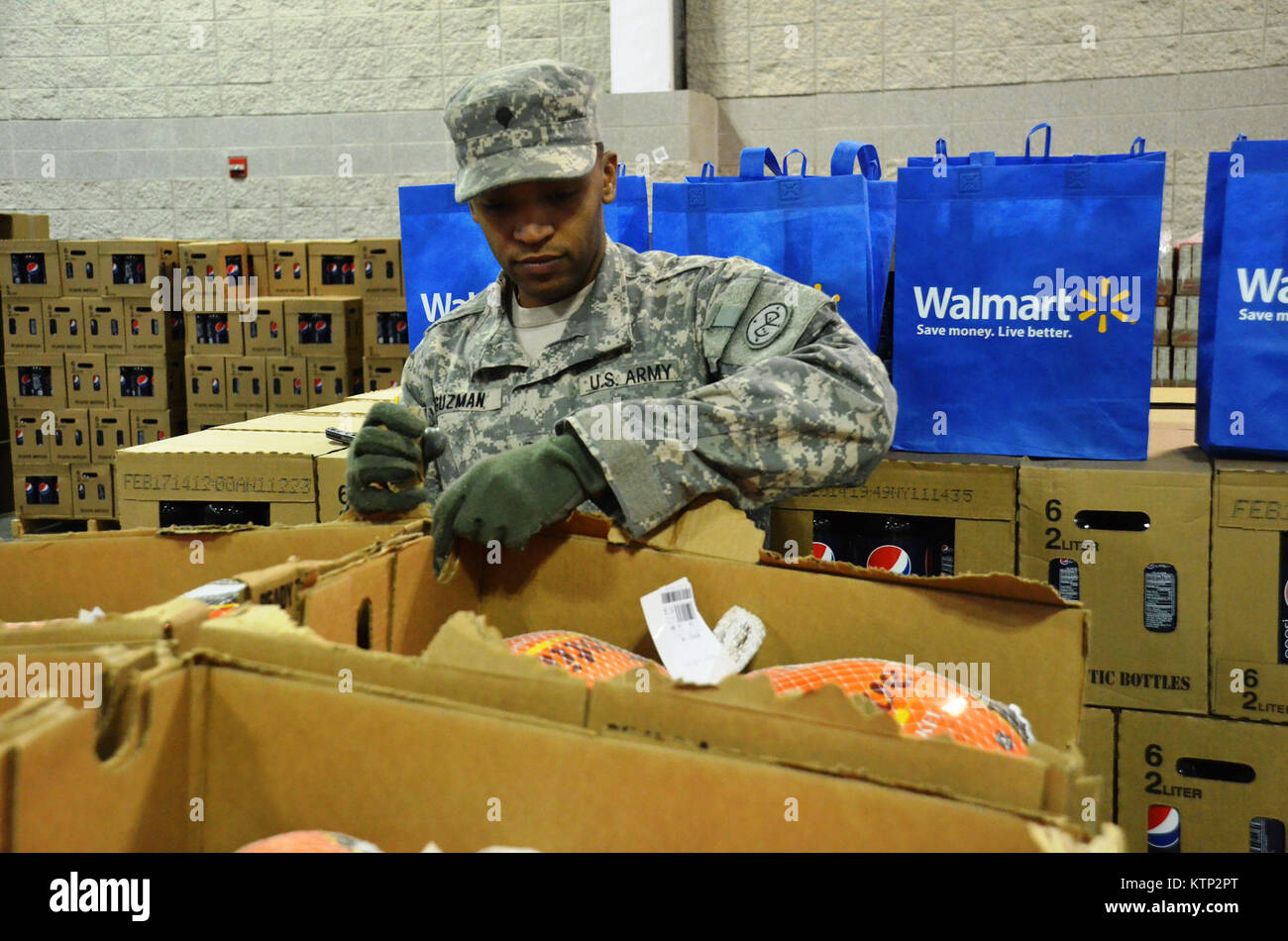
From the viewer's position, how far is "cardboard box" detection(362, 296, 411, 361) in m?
5.59

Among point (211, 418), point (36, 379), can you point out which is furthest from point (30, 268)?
point (211, 418)

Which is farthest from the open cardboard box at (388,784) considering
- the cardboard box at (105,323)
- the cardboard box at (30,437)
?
the cardboard box at (30,437)

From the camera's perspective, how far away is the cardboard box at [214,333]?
5738mm

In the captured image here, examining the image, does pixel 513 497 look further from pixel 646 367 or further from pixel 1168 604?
pixel 1168 604

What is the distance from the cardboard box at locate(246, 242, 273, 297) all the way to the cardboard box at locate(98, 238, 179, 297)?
1.44ft

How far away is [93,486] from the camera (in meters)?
5.99

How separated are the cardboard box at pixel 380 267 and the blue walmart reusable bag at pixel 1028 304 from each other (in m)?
3.96

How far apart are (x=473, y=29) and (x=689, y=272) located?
16.9 feet

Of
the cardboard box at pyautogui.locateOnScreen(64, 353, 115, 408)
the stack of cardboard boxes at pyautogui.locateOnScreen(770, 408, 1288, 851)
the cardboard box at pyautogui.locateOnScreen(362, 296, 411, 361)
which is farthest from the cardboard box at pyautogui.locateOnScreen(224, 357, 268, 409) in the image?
the stack of cardboard boxes at pyautogui.locateOnScreen(770, 408, 1288, 851)

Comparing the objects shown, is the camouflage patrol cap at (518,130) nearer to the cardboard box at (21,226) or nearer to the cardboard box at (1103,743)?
the cardboard box at (1103,743)

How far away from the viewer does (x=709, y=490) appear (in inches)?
54.0

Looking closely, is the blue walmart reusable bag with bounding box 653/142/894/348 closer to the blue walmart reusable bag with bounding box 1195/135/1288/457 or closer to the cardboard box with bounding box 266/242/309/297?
the blue walmart reusable bag with bounding box 1195/135/1288/457

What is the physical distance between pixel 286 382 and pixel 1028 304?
179 inches
